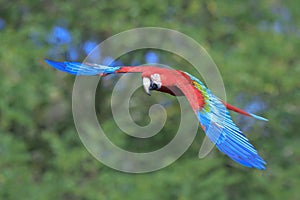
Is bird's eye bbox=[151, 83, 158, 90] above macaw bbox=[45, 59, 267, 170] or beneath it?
above

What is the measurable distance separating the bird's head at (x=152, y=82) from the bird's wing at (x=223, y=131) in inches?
2.6

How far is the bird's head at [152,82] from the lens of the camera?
1741 mm

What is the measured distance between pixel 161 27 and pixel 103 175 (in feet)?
5.07

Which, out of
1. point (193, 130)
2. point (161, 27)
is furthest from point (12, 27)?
point (193, 130)

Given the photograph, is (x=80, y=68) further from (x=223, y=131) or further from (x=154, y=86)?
(x=223, y=131)

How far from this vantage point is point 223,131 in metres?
1.70

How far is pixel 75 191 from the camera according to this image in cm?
561

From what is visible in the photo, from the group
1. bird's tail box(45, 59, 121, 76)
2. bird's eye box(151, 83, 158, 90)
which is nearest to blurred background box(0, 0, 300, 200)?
bird's tail box(45, 59, 121, 76)

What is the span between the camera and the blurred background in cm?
558

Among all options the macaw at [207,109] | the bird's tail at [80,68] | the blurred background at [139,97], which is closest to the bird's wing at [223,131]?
the macaw at [207,109]

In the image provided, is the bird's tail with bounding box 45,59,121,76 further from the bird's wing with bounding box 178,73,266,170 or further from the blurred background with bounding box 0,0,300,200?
the blurred background with bounding box 0,0,300,200

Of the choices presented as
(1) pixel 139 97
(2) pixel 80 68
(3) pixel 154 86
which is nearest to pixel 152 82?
(3) pixel 154 86

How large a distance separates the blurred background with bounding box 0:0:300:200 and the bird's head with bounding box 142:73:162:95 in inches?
148

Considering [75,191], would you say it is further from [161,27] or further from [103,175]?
[161,27]
